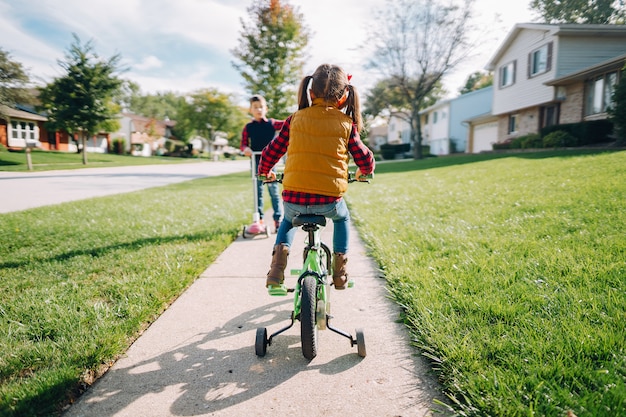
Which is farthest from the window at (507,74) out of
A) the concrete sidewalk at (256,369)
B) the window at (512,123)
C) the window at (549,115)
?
the concrete sidewalk at (256,369)

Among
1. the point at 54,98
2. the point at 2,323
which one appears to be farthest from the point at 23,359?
the point at 54,98

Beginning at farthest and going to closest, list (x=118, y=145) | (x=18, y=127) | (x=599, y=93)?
1. (x=118, y=145)
2. (x=599, y=93)
3. (x=18, y=127)

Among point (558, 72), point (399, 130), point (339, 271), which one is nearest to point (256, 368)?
point (339, 271)

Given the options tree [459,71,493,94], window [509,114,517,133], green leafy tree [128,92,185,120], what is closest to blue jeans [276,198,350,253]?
window [509,114,517,133]

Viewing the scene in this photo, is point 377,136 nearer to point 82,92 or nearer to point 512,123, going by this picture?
point 512,123

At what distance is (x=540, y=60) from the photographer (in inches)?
790

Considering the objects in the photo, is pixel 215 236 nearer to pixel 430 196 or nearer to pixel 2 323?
pixel 2 323

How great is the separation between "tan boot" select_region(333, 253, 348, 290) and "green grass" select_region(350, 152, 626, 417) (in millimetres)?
636

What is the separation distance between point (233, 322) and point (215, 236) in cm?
287

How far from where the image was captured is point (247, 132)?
5.68m

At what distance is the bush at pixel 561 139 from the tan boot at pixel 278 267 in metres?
16.5

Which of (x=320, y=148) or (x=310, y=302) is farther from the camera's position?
(x=320, y=148)

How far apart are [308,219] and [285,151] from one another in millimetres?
641

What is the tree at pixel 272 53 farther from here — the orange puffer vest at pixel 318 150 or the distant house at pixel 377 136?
the distant house at pixel 377 136
